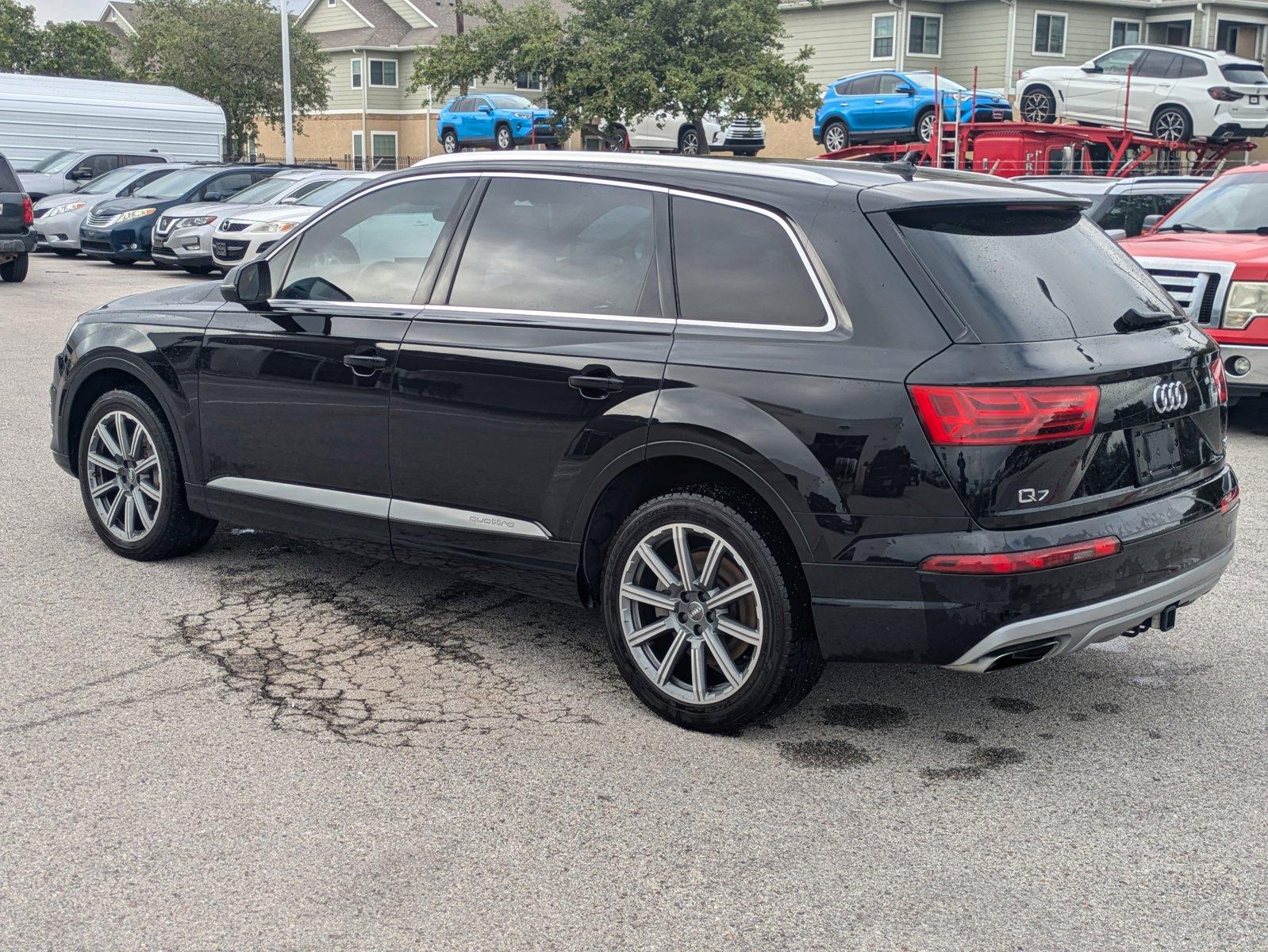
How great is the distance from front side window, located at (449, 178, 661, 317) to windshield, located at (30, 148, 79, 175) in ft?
86.3

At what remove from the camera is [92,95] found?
112 feet

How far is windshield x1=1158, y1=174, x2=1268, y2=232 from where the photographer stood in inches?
421

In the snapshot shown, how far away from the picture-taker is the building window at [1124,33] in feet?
143

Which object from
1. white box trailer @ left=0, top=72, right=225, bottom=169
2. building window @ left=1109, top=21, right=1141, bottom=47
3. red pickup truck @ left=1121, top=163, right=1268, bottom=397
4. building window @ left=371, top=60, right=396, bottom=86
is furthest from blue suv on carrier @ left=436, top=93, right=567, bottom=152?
red pickup truck @ left=1121, top=163, right=1268, bottom=397

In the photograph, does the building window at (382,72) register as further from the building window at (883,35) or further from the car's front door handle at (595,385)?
the car's front door handle at (595,385)

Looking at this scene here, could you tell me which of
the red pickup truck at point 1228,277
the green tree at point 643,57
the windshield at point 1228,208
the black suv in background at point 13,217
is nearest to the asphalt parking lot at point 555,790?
the red pickup truck at point 1228,277

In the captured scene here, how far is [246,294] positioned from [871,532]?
2827 mm

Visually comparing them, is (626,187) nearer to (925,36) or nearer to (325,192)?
(325,192)

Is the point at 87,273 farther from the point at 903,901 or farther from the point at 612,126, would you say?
the point at 903,901

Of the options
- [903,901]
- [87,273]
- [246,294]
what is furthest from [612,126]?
[903,901]

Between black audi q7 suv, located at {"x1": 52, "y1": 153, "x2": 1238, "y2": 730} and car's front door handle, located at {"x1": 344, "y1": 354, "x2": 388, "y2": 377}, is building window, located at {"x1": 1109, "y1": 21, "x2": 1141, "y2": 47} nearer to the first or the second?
black audi q7 suv, located at {"x1": 52, "y1": 153, "x2": 1238, "y2": 730}

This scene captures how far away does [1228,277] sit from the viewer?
31.0ft

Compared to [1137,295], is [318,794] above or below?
below

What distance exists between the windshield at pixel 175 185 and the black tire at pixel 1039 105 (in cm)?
1776
